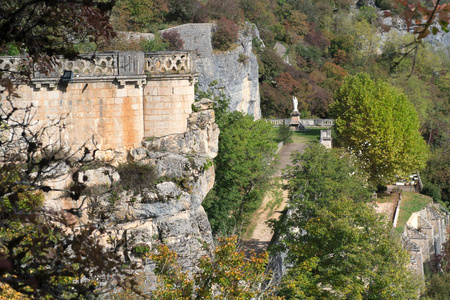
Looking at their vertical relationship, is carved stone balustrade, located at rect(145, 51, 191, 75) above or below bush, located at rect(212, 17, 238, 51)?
below

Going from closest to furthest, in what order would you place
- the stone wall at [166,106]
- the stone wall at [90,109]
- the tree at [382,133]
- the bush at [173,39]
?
1. the stone wall at [90,109]
2. the stone wall at [166,106]
3. the bush at [173,39]
4. the tree at [382,133]

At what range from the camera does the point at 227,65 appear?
34.5 meters

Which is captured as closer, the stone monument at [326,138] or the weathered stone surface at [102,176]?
the weathered stone surface at [102,176]

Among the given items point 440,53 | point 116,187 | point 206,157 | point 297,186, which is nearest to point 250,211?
point 297,186

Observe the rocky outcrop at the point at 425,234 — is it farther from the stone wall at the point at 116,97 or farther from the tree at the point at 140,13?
the tree at the point at 140,13

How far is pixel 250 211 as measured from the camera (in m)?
24.5

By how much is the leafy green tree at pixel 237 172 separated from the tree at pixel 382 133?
10.1m

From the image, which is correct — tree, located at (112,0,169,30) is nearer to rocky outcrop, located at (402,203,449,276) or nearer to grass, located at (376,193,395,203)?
grass, located at (376,193,395,203)

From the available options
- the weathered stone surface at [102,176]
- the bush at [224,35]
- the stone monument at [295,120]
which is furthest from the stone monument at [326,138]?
the weathered stone surface at [102,176]

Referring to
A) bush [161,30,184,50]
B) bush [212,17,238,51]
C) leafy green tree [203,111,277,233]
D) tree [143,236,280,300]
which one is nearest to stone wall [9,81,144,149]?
tree [143,236,280,300]

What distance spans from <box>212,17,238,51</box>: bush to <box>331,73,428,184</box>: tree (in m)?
9.30

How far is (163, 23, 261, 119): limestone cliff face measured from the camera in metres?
32.0

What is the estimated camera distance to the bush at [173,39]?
29531mm

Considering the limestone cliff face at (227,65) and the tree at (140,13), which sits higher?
the tree at (140,13)
